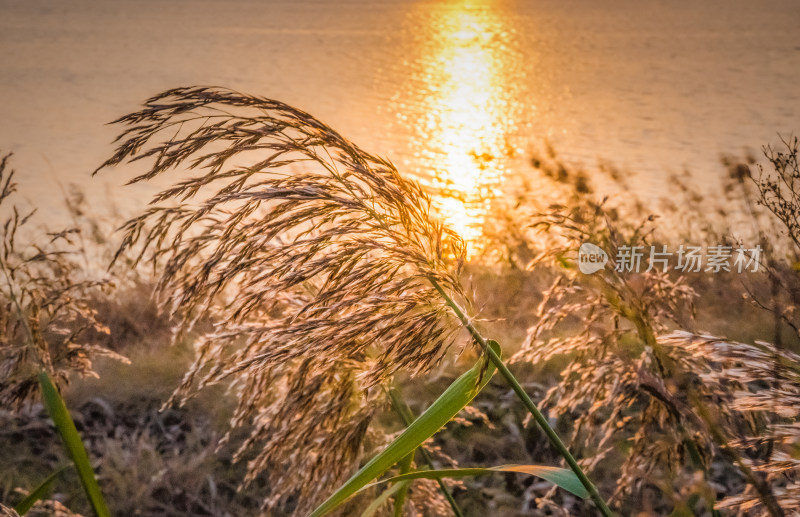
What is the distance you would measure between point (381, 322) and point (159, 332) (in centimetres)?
283

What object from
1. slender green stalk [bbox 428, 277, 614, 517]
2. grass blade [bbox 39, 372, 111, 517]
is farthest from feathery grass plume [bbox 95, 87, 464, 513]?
grass blade [bbox 39, 372, 111, 517]

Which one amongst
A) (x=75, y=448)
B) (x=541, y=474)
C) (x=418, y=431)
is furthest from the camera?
(x=75, y=448)

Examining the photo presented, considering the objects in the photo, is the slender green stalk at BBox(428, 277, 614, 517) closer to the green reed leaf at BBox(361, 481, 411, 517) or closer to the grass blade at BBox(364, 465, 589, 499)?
the grass blade at BBox(364, 465, 589, 499)

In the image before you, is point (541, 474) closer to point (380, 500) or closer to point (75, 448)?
point (380, 500)

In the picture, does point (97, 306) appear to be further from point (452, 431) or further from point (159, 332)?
point (452, 431)

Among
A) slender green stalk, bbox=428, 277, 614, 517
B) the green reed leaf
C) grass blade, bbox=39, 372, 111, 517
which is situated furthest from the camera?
grass blade, bbox=39, 372, 111, 517

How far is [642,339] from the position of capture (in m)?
1.47

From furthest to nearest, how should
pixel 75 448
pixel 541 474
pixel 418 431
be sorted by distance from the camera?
pixel 75 448 → pixel 541 474 → pixel 418 431

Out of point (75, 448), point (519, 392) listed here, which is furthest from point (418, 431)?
point (75, 448)

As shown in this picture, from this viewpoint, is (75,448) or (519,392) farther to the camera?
(75,448)

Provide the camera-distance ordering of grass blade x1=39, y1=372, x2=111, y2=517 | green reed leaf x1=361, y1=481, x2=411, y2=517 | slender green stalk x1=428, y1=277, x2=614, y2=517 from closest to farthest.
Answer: slender green stalk x1=428, y1=277, x2=614, y2=517
green reed leaf x1=361, y1=481, x2=411, y2=517
grass blade x1=39, y1=372, x2=111, y2=517

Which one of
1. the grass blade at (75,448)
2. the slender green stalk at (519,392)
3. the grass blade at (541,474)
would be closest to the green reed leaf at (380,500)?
the grass blade at (541,474)

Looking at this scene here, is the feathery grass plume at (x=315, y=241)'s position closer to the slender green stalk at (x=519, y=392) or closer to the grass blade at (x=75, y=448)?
the slender green stalk at (x=519, y=392)

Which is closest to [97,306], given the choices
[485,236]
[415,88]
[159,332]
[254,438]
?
[159,332]
